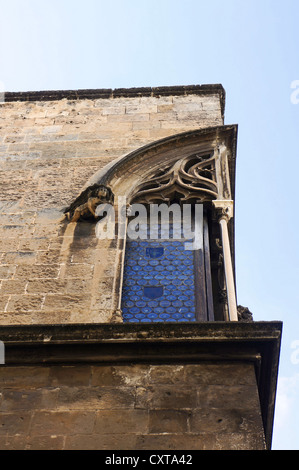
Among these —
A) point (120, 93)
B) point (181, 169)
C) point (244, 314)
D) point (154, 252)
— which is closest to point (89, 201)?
point (154, 252)

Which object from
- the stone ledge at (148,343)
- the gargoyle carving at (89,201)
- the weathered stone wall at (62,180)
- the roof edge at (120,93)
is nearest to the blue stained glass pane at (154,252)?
the weathered stone wall at (62,180)

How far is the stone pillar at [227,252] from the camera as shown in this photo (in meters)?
7.06

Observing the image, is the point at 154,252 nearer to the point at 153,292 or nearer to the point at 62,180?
the point at 153,292

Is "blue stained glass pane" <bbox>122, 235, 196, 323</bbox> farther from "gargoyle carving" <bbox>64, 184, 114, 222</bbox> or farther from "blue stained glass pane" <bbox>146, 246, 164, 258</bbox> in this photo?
"gargoyle carving" <bbox>64, 184, 114, 222</bbox>

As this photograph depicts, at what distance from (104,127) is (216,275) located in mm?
2928

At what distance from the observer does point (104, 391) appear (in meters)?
6.09

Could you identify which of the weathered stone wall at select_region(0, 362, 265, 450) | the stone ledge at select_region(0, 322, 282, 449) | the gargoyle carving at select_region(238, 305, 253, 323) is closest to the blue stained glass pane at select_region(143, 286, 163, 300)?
the gargoyle carving at select_region(238, 305, 253, 323)

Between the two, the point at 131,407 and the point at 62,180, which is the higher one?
the point at 62,180

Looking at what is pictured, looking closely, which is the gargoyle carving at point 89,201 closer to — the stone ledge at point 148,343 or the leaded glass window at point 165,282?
the leaded glass window at point 165,282

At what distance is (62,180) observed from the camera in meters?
9.49

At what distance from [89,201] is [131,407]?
10.3ft

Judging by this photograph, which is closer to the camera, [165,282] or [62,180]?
[165,282]

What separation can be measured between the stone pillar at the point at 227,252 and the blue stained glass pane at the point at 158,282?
455 millimetres

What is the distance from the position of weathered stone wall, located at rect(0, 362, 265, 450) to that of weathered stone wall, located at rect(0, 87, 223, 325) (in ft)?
3.58
